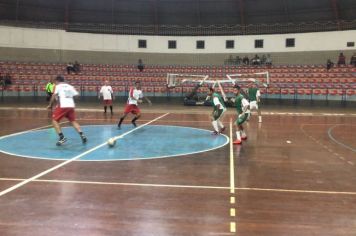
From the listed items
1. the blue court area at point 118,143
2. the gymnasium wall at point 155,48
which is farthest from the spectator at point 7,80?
the blue court area at point 118,143

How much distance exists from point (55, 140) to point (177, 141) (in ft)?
A: 12.9

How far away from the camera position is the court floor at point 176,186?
523 centimetres

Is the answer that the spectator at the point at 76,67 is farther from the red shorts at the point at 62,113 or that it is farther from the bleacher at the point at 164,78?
the red shorts at the point at 62,113

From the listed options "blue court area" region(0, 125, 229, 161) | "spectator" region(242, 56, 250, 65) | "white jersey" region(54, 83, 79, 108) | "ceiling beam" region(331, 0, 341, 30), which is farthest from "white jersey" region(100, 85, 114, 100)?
"ceiling beam" region(331, 0, 341, 30)

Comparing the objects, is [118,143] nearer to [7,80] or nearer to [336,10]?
[7,80]

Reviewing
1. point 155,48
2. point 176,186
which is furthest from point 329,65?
point 176,186

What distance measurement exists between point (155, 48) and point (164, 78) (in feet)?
21.6

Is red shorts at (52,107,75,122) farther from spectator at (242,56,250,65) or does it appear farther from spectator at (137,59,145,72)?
spectator at (242,56,250,65)

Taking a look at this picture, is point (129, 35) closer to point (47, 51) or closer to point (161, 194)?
point (47, 51)

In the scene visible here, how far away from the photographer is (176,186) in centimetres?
715

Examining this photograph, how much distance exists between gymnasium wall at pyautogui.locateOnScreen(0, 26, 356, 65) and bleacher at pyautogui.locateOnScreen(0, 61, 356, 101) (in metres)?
2.05

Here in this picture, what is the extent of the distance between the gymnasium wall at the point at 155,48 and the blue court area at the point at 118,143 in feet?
84.3

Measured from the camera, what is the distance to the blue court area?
33.1ft

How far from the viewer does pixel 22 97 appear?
3219 centimetres
